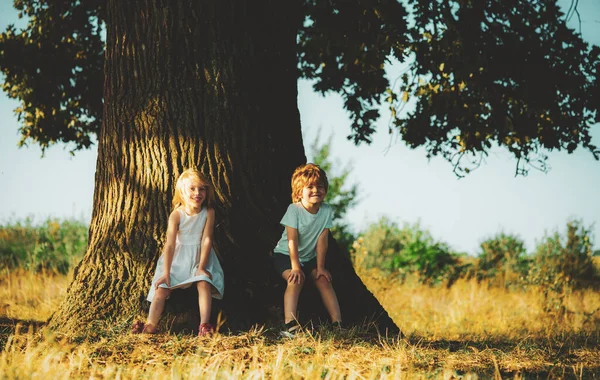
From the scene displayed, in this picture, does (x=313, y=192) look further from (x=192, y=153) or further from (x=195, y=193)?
(x=192, y=153)

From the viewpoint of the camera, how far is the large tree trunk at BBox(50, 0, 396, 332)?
188 inches

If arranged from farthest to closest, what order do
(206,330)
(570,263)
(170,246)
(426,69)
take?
1. (570,263)
2. (426,69)
3. (170,246)
4. (206,330)

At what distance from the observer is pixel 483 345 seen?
4512 millimetres

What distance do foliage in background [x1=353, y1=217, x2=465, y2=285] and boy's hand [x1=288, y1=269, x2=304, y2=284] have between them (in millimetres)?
8436

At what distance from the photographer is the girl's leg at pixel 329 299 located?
15.3 ft

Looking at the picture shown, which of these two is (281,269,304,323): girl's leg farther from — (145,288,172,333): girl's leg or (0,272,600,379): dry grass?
(145,288,172,333): girl's leg

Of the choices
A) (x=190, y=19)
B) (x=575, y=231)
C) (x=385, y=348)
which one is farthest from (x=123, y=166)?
(x=575, y=231)

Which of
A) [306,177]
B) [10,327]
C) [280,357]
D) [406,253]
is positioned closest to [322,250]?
[306,177]

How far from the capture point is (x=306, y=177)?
4777mm

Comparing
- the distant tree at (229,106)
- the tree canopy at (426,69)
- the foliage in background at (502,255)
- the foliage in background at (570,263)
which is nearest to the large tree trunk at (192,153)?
the distant tree at (229,106)

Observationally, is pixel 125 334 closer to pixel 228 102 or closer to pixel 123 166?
pixel 123 166

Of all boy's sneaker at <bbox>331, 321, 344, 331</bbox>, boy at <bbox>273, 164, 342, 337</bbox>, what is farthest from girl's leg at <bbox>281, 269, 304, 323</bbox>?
boy's sneaker at <bbox>331, 321, 344, 331</bbox>

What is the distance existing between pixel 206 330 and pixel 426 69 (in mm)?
4894

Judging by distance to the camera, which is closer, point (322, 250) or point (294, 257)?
point (294, 257)
